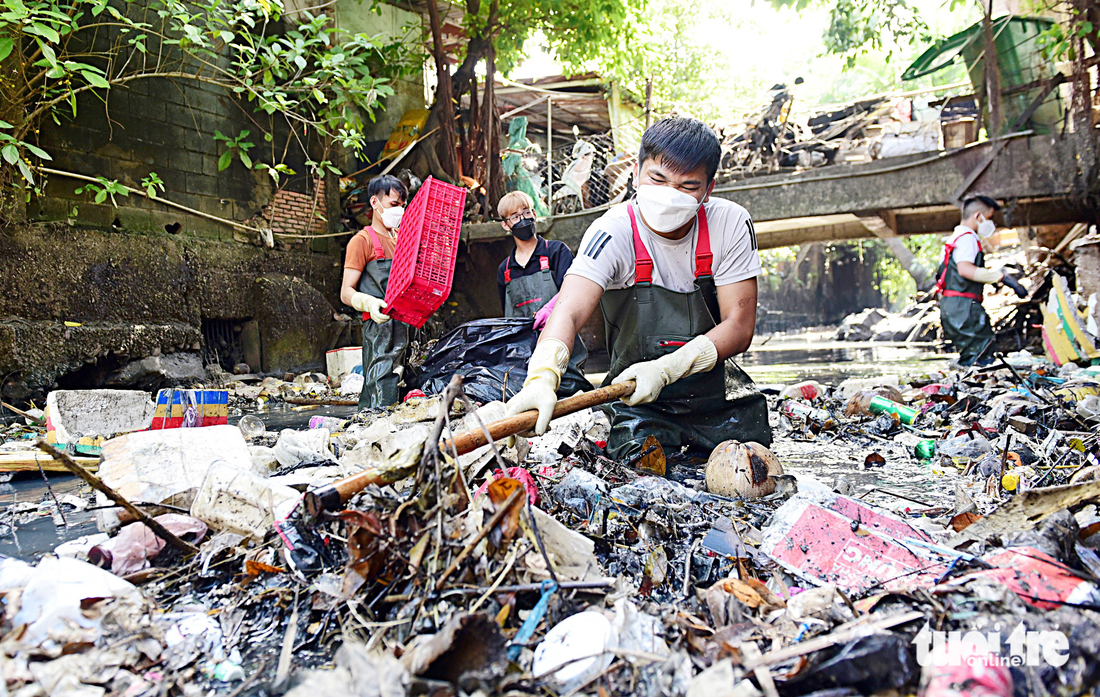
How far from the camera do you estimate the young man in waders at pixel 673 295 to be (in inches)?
107

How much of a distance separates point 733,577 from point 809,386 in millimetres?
3777

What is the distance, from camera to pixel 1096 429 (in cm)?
306

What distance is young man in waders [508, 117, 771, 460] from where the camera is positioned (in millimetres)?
2711

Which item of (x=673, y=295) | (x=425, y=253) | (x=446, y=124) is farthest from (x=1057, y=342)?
(x=446, y=124)

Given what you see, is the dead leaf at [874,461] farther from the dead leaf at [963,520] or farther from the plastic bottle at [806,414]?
the dead leaf at [963,520]

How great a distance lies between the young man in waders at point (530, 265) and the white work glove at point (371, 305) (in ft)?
3.20

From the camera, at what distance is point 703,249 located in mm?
2904

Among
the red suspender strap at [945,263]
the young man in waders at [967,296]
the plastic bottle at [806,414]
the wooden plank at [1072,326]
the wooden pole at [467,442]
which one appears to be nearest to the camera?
the wooden pole at [467,442]

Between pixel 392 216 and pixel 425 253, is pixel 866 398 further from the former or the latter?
pixel 392 216

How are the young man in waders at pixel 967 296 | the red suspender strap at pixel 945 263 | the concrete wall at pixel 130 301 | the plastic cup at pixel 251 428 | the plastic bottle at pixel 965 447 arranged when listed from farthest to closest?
the red suspender strap at pixel 945 263 < the young man in waders at pixel 967 296 < the concrete wall at pixel 130 301 < the plastic cup at pixel 251 428 < the plastic bottle at pixel 965 447

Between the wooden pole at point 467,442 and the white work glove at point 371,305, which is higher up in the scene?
the white work glove at point 371,305

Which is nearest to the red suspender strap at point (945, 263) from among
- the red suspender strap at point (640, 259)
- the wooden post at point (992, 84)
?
the wooden post at point (992, 84)

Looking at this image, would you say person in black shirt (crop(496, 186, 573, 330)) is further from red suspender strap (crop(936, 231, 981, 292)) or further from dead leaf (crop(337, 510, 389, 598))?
red suspender strap (crop(936, 231, 981, 292))

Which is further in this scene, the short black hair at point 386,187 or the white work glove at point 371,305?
the short black hair at point 386,187
